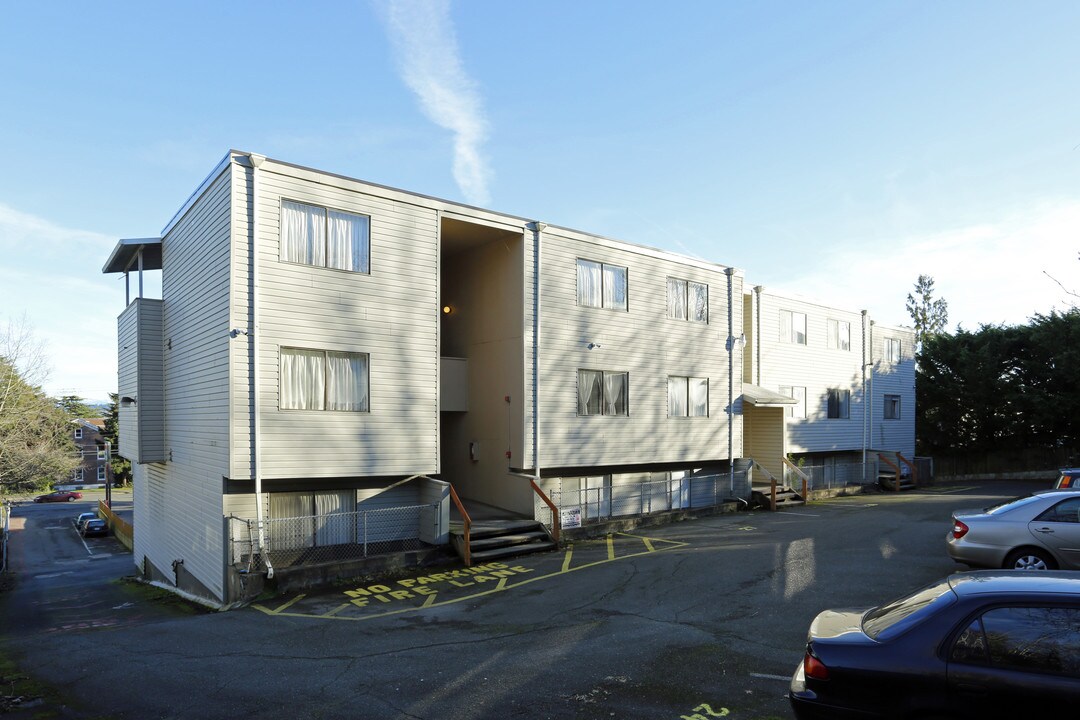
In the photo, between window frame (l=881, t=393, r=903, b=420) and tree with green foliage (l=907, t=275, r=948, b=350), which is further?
tree with green foliage (l=907, t=275, r=948, b=350)

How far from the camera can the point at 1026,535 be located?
1068cm

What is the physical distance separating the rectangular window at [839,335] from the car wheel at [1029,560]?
19860 millimetres

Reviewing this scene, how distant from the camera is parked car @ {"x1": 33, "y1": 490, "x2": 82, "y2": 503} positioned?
243 feet

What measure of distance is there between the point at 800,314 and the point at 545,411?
48.3 ft

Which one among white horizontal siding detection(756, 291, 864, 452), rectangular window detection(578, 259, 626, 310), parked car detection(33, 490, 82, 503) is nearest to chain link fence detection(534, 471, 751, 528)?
white horizontal siding detection(756, 291, 864, 452)

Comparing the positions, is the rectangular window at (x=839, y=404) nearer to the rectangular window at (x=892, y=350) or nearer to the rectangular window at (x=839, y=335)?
the rectangular window at (x=839, y=335)

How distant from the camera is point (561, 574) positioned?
14.0 meters

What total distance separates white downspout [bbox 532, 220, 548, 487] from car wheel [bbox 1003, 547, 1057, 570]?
414 inches

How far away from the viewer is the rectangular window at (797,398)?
27.4m

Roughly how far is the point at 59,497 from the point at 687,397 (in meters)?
79.0

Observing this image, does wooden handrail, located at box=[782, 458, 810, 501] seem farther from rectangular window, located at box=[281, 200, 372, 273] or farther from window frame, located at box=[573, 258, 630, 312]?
rectangular window, located at box=[281, 200, 372, 273]

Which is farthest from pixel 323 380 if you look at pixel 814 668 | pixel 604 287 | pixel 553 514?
pixel 814 668

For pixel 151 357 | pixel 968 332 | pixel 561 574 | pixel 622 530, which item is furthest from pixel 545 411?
pixel 968 332

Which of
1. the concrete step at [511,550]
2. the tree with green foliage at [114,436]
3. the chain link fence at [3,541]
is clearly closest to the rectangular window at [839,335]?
the concrete step at [511,550]
